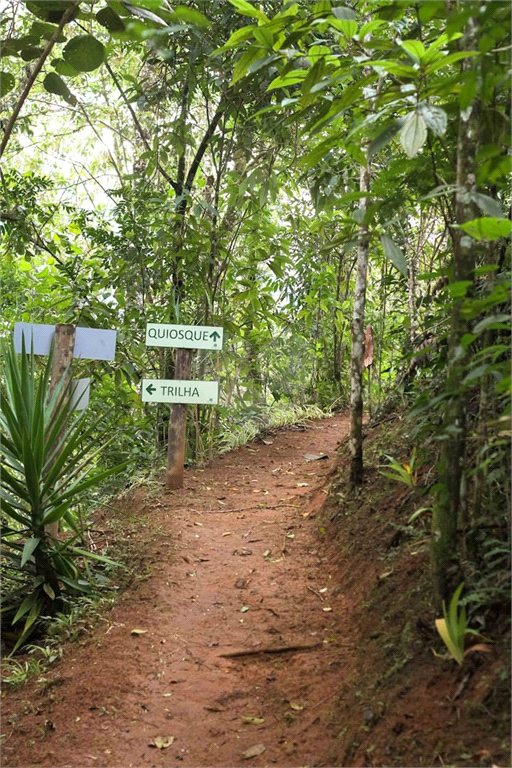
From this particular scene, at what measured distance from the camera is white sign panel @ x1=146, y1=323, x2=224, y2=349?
17.0ft

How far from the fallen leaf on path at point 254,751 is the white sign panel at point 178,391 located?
3.14 meters

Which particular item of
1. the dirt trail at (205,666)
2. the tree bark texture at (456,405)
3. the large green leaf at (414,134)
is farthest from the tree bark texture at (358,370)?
the large green leaf at (414,134)

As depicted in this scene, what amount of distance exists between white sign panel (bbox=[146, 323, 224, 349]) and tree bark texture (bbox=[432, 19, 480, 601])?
320 centimetres

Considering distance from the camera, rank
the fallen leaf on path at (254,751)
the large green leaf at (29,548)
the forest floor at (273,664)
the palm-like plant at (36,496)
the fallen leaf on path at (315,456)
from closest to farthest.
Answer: the forest floor at (273,664)
the fallen leaf on path at (254,751)
the large green leaf at (29,548)
the palm-like plant at (36,496)
the fallen leaf on path at (315,456)

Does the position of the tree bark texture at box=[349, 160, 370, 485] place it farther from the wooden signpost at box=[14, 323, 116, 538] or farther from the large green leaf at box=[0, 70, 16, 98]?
the large green leaf at box=[0, 70, 16, 98]

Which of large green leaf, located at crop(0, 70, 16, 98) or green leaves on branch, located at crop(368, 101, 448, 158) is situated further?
large green leaf, located at crop(0, 70, 16, 98)

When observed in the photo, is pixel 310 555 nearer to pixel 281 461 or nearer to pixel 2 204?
pixel 281 461

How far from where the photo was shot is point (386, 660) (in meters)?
2.34

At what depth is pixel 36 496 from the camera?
354 cm

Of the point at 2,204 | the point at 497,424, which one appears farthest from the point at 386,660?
the point at 2,204

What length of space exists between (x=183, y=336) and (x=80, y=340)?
1253 millimetres

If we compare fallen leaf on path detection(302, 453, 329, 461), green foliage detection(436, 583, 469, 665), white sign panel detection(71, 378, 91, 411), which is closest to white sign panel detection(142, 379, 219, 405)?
white sign panel detection(71, 378, 91, 411)

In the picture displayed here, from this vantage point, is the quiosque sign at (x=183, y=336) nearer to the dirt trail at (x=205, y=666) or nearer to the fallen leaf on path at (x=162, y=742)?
the dirt trail at (x=205, y=666)

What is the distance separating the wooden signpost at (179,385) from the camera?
518 centimetres
